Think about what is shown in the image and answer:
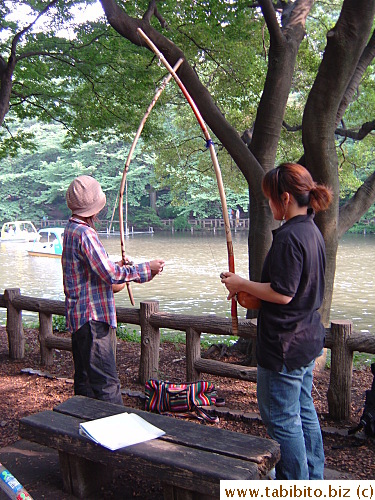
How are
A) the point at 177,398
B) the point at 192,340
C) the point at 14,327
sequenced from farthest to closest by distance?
the point at 14,327
the point at 192,340
the point at 177,398

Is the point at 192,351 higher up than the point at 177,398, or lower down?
higher up

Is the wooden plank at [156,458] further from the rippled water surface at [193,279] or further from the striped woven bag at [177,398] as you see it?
the rippled water surface at [193,279]

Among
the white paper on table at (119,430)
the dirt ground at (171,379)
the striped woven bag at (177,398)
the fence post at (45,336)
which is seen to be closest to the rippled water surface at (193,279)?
the dirt ground at (171,379)

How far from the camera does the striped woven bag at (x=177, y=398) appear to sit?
160 inches

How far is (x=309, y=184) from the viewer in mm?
2348

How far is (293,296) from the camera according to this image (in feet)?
7.42

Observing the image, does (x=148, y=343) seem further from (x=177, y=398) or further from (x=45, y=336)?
(x=45, y=336)

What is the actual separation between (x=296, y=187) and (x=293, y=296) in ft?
1.57

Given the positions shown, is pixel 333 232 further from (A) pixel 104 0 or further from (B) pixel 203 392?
(A) pixel 104 0

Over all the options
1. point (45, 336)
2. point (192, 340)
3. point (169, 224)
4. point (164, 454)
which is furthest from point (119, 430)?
point (169, 224)

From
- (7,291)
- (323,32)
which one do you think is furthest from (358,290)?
(7,291)

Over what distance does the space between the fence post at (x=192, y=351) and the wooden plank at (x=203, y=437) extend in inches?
70.5

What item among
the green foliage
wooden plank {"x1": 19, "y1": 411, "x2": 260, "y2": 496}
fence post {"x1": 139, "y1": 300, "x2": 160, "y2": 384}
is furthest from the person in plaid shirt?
the green foliage

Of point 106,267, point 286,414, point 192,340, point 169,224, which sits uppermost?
point 106,267
